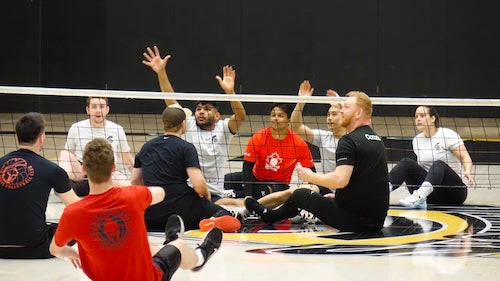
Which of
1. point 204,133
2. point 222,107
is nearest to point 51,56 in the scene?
point 222,107

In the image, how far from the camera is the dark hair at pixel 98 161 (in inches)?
188

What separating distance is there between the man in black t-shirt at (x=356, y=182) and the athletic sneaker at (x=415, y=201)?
137 centimetres

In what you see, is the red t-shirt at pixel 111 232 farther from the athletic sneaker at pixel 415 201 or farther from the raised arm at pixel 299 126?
the athletic sneaker at pixel 415 201

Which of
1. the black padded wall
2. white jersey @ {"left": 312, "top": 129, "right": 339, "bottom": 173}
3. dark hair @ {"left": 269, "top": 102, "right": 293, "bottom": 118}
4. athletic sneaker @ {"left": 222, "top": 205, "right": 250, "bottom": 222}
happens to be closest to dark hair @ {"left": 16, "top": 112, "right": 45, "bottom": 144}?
athletic sneaker @ {"left": 222, "top": 205, "right": 250, "bottom": 222}

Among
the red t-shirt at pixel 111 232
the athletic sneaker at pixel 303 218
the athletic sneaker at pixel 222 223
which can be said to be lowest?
the athletic sneaker at pixel 303 218

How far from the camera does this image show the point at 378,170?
24.3ft

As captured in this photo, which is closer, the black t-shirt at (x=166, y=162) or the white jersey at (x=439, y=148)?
the black t-shirt at (x=166, y=162)

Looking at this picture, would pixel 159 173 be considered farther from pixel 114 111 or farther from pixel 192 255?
pixel 114 111

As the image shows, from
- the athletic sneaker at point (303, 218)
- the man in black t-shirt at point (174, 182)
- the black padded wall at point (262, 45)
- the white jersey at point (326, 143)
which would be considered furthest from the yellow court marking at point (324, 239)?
the black padded wall at point (262, 45)

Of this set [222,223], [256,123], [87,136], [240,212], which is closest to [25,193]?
[222,223]

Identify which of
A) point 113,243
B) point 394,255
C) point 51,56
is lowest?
point 394,255

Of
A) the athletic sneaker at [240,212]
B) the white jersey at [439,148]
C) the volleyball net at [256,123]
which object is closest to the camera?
the athletic sneaker at [240,212]

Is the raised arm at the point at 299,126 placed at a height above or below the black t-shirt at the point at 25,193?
above

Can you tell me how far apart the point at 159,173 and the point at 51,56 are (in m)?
11.9
